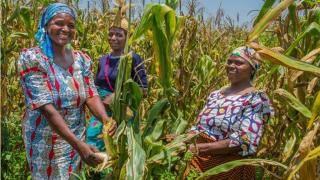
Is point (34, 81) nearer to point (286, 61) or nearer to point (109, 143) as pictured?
point (109, 143)

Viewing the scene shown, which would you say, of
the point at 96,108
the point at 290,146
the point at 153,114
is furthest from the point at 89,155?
the point at 290,146

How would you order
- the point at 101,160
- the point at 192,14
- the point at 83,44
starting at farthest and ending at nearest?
1. the point at 83,44
2. the point at 192,14
3. the point at 101,160

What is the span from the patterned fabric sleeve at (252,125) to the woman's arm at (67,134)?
2.23ft

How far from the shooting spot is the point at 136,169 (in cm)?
169

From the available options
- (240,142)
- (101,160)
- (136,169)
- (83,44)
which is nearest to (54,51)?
(101,160)

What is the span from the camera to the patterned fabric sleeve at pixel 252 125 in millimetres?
2252

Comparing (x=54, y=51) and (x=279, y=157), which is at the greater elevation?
(x=54, y=51)

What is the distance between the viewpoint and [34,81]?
210cm

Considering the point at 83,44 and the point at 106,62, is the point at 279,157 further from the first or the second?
the point at 83,44

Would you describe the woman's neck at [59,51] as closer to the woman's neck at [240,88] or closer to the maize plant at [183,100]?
the maize plant at [183,100]

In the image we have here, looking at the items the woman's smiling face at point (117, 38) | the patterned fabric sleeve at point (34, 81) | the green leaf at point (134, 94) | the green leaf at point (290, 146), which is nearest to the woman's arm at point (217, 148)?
the green leaf at point (290, 146)

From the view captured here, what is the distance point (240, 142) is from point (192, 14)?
3.17 feet

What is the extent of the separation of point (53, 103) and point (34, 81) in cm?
14

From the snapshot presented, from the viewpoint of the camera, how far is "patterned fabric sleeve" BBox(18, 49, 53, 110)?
82.0 inches
